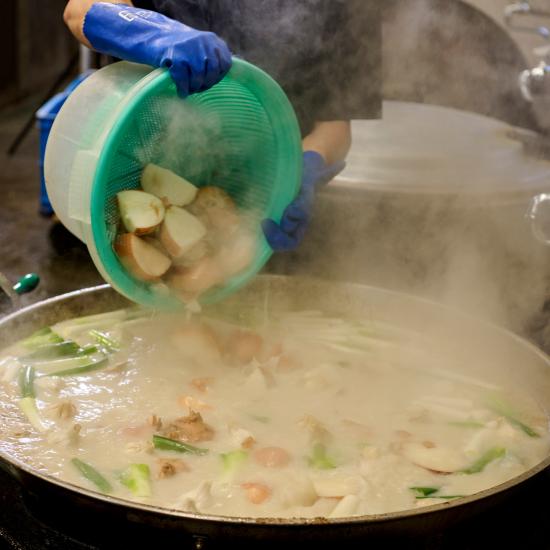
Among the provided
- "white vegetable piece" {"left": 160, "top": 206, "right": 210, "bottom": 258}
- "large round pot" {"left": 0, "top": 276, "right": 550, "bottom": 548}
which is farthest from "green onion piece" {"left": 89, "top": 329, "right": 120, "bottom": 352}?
"white vegetable piece" {"left": 160, "top": 206, "right": 210, "bottom": 258}

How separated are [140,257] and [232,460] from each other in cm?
53

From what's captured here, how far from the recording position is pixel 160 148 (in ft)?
6.64

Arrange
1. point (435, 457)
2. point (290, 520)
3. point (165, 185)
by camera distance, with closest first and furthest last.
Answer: point (290, 520)
point (435, 457)
point (165, 185)

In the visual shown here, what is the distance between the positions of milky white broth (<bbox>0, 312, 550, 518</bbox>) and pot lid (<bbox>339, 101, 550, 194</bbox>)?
46 centimetres

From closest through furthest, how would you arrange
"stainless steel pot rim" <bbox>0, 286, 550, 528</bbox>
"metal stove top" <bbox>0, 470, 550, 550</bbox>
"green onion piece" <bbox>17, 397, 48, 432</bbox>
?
"stainless steel pot rim" <bbox>0, 286, 550, 528</bbox>, "metal stove top" <bbox>0, 470, 550, 550</bbox>, "green onion piece" <bbox>17, 397, 48, 432</bbox>

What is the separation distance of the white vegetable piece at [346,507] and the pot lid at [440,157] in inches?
41.3

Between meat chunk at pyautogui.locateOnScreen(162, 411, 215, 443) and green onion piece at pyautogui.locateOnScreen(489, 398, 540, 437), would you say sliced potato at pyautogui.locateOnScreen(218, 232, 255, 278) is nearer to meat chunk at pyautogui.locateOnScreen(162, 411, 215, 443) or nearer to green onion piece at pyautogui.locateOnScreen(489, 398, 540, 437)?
meat chunk at pyautogui.locateOnScreen(162, 411, 215, 443)

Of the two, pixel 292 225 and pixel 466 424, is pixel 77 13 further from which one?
pixel 466 424

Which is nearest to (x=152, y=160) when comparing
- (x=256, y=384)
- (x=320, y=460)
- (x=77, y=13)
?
(x=77, y=13)

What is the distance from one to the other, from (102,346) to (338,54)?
1345 millimetres

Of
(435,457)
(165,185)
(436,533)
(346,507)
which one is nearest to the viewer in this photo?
(436,533)

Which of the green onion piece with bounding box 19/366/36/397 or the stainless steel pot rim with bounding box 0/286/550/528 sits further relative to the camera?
the green onion piece with bounding box 19/366/36/397

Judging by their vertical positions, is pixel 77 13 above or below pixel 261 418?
above

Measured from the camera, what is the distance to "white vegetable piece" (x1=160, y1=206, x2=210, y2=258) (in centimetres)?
191
